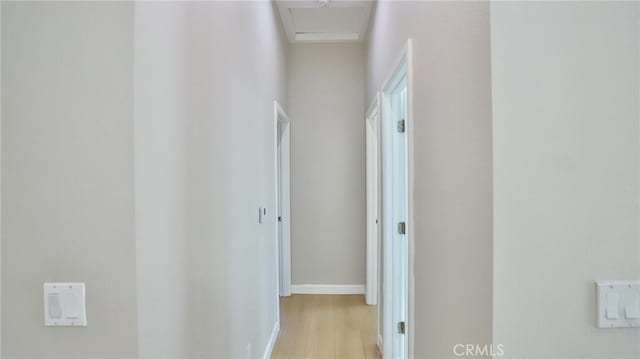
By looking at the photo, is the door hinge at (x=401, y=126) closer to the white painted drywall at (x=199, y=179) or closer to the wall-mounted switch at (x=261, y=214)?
the white painted drywall at (x=199, y=179)

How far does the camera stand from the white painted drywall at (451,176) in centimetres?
86

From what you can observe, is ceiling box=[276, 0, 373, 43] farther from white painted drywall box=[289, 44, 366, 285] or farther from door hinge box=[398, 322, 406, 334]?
door hinge box=[398, 322, 406, 334]

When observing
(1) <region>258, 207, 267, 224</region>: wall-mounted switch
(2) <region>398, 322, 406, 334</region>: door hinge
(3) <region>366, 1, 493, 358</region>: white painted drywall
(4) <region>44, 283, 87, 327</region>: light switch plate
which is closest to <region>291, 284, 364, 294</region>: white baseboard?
(2) <region>398, 322, 406, 334</region>: door hinge

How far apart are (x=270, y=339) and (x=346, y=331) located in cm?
72

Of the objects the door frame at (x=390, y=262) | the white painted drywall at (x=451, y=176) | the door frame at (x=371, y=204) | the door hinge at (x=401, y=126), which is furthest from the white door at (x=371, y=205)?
the white painted drywall at (x=451, y=176)

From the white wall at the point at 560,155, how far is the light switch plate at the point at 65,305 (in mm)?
1083

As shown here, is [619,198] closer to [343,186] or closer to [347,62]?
[343,186]

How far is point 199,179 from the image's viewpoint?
1262 millimetres

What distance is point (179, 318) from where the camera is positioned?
1100 mm

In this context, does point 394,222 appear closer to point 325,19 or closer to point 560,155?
point 560,155

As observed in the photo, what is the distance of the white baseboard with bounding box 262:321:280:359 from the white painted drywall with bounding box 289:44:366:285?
3.49 feet

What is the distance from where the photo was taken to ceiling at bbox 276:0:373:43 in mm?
2963

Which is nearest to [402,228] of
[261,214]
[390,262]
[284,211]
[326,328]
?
[390,262]

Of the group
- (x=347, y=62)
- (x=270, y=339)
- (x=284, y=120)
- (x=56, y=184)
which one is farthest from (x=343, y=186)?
(x=56, y=184)
